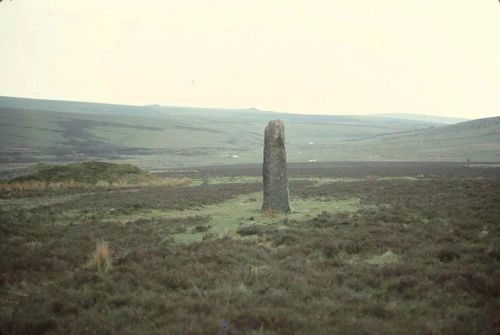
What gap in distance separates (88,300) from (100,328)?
1.70m

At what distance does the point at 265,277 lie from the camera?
1030cm

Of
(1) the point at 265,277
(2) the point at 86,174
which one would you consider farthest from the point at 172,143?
(1) the point at 265,277

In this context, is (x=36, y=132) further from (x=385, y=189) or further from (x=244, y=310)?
(x=244, y=310)

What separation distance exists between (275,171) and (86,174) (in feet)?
92.9


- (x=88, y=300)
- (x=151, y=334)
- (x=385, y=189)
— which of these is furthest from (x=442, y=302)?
(x=385, y=189)

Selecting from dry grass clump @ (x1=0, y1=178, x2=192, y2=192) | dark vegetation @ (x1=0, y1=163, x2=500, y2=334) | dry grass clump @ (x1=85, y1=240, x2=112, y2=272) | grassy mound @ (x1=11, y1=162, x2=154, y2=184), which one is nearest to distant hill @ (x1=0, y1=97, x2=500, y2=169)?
grassy mound @ (x1=11, y1=162, x2=154, y2=184)

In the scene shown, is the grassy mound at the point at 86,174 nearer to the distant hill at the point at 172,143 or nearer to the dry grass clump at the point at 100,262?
the dry grass clump at the point at 100,262

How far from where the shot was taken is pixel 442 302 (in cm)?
841

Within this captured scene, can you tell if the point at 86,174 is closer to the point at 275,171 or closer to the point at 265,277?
the point at 275,171

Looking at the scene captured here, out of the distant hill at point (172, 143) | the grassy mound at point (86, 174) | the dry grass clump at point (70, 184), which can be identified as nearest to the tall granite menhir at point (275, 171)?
the dry grass clump at point (70, 184)

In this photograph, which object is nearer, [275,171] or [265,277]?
[265,277]

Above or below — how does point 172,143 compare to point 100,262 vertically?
below

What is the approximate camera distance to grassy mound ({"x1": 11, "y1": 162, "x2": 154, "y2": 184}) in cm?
4138

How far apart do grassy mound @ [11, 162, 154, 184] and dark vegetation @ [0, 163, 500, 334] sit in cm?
2291
